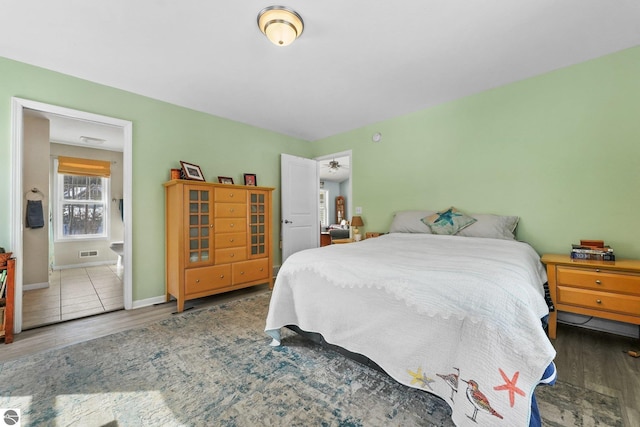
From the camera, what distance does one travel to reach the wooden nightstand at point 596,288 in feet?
6.15

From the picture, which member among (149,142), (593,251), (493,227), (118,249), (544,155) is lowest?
(118,249)

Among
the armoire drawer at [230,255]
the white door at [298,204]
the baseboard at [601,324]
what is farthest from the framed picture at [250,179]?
the baseboard at [601,324]

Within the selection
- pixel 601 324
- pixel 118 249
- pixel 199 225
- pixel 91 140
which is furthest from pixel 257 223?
pixel 91 140

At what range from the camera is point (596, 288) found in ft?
6.52

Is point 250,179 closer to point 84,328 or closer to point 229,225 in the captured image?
point 229,225

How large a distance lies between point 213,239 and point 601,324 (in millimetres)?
3938

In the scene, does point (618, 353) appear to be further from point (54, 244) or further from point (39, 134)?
point (54, 244)

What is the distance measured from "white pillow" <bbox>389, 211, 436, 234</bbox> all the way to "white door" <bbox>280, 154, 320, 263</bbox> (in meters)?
1.78

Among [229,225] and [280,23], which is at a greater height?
[280,23]

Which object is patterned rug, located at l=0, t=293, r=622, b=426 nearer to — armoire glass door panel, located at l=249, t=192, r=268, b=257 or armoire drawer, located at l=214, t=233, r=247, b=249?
armoire drawer, located at l=214, t=233, r=247, b=249

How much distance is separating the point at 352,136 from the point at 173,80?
2.65 metres

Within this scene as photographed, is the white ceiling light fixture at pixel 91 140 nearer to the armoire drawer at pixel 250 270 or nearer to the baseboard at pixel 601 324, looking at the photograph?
the armoire drawer at pixel 250 270

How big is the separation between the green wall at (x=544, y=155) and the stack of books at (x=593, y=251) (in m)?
0.14

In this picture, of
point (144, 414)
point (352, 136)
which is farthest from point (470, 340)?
point (352, 136)
